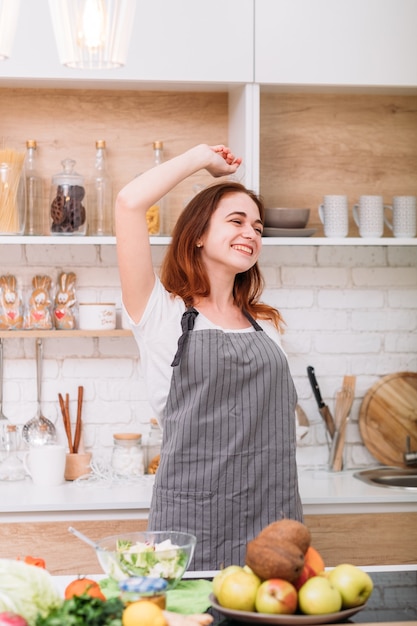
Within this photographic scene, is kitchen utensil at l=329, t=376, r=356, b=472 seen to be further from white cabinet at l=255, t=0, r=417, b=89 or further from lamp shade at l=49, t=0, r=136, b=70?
lamp shade at l=49, t=0, r=136, b=70

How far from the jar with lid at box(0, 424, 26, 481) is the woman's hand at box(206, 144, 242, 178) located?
129cm

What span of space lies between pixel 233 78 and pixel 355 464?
5.22 feet

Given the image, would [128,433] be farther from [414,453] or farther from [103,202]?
[414,453]

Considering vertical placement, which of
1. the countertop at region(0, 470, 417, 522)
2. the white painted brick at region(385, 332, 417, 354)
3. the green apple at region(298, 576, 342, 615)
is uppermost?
the white painted brick at region(385, 332, 417, 354)

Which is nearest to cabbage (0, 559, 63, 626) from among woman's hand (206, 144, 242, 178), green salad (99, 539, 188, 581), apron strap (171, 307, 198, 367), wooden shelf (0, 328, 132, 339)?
green salad (99, 539, 188, 581)

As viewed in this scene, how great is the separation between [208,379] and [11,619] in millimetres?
1281

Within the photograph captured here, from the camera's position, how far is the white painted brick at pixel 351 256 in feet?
12.0

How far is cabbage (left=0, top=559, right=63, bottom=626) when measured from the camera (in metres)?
1.25

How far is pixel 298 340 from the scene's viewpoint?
3631 millimetres

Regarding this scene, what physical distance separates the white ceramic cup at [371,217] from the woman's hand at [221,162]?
82 centimetres

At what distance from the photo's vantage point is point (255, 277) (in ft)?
9.18

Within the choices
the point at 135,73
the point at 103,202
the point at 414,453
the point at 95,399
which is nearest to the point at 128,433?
the point at 95,399

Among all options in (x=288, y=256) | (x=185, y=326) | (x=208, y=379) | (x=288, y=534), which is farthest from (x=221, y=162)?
(x=288, y=534)

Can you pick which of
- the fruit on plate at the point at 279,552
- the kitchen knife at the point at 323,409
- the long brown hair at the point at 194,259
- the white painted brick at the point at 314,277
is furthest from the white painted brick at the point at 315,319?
the fruit on plate at the point at 279,552
